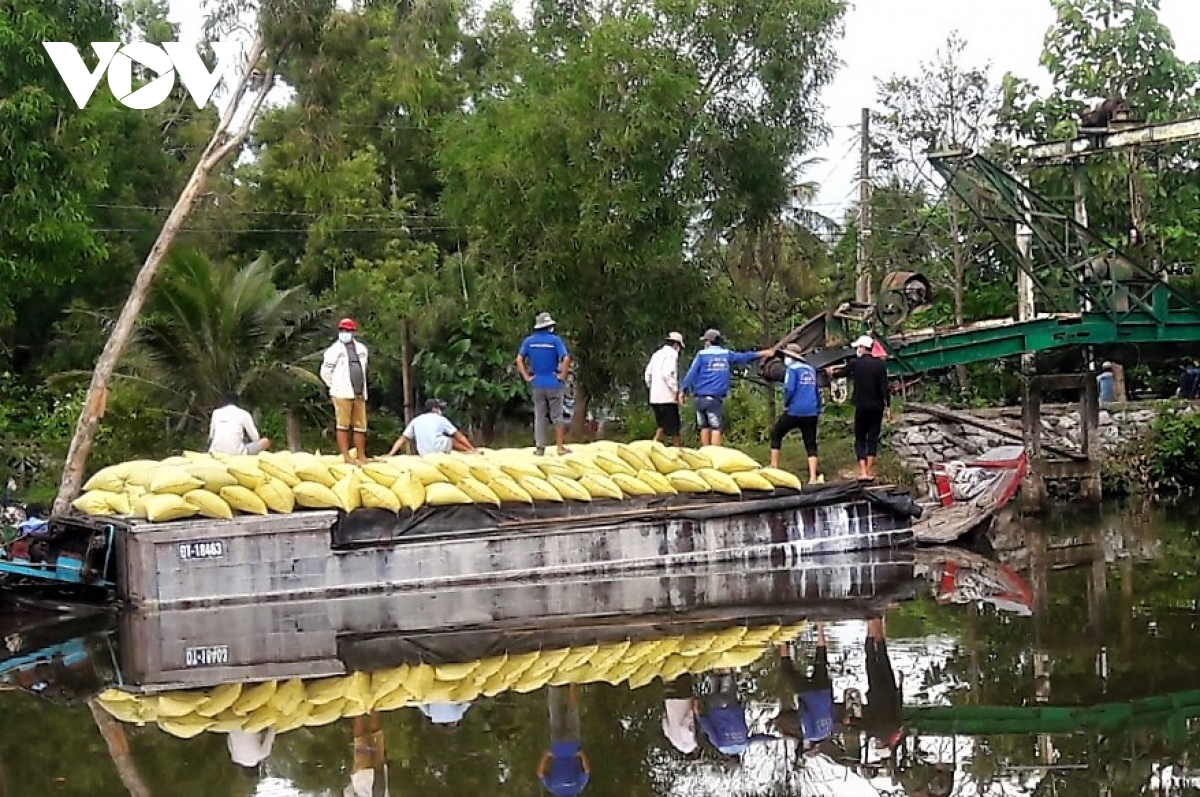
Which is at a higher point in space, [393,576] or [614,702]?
[393,576]

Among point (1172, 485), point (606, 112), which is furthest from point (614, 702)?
point (1172, 485)

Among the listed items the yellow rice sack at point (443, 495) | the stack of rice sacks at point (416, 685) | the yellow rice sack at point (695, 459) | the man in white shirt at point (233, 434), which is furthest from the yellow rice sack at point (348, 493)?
the yellow rice sack at point (695, 459)

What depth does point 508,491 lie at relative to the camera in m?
12.9

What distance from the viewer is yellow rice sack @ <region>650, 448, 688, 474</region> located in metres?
13.9

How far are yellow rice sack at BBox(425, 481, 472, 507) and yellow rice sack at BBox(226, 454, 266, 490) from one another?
1.40 m

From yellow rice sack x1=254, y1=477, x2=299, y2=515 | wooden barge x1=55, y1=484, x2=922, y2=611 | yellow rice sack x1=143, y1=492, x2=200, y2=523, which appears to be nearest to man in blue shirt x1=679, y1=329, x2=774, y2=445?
wooden barge x1=55, y1=484, x2=922, y2=611

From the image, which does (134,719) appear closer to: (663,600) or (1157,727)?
(663,600)

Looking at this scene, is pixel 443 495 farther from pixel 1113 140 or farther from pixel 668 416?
pixel 1113 140

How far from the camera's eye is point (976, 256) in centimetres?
2645

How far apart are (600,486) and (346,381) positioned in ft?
8.18

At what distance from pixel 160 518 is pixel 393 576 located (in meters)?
2.00

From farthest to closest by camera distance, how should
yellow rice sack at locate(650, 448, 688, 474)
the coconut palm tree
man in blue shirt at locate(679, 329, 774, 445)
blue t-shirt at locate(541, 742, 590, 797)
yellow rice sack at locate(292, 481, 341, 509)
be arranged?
the coconut palm tree
man in blue shirt at locate(679, 329, 774, 445)
yellow rice sack at locate(650, 448, 688, 474)
yellow rice sack at locate(292, 481, 341, 509)
blue t-shirt at locate(541, 742, 590, 797)

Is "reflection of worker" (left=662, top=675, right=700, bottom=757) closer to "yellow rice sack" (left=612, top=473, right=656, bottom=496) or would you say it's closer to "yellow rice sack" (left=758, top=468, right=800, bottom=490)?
"yellow rice sack" (left=612, top=473, right=656, bottom=496)

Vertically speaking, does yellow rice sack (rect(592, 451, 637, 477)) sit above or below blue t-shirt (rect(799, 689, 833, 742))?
above
